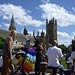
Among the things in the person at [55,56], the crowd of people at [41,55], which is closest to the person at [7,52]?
the crowd of people at [41,55]

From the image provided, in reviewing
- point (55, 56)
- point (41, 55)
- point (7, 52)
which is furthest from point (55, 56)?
point (7, 52)

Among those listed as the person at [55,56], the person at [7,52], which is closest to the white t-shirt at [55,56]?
the person at [55,56]

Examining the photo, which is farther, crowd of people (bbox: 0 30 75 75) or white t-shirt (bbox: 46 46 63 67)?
white t-shirt (bbox: 46 46 63 67)

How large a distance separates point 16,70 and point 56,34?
156486 millimetres

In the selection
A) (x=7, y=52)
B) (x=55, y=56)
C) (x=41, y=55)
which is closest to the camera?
(x=7, y=52)

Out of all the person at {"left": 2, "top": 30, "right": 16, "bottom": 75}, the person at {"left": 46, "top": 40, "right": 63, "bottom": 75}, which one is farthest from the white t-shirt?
the person at {"left": 2, "top": 30, "right": 16, "bottom": 75}

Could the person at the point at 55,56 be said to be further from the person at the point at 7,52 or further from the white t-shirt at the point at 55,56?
the person at the point at 7,52

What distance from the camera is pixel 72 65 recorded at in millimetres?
11289

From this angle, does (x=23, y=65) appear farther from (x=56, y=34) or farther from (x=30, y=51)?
(x=56, y=34)

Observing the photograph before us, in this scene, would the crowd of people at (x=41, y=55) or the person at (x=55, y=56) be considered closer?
the crowd of people at (x=41, y=55)

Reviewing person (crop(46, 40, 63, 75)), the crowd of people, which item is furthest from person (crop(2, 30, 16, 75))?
person (crop(46, 40, 63, 75))

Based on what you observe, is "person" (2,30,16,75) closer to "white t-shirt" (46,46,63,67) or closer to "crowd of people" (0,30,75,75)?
"crowd of people" (0,30,75,75)

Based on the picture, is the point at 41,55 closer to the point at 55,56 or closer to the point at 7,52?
the point at 55,56

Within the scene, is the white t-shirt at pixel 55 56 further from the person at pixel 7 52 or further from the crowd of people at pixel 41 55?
the person at pixel 7 52
